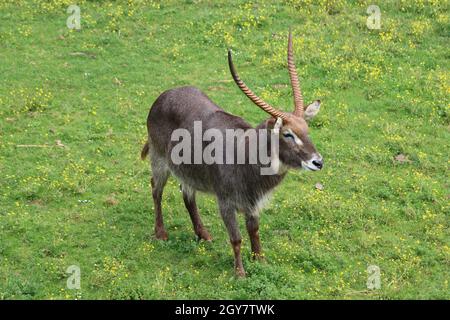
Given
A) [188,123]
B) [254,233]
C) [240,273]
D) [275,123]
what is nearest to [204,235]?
[254,233]

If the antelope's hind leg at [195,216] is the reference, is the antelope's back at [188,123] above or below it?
above

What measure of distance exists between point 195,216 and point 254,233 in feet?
4.07

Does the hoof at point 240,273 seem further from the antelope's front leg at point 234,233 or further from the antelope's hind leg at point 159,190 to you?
the antelope's hind leg at point 159,190

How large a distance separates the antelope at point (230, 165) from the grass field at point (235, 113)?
526mm

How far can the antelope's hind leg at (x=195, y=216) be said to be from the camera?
11547 mm

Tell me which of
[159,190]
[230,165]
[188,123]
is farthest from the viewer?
[159,190]

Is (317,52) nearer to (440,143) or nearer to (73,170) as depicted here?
(440,143)

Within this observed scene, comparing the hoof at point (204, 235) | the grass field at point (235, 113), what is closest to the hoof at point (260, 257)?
the grass field at point (235, 113)

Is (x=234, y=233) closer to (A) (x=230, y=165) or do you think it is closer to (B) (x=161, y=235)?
(A) (x=230, y=165)

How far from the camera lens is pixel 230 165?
10.5 meters

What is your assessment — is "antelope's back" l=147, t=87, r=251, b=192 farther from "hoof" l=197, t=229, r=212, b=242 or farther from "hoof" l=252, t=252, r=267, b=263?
"hoof" l=252, t=252, r=267, b=263

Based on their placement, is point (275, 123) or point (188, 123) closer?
point (275, 123)

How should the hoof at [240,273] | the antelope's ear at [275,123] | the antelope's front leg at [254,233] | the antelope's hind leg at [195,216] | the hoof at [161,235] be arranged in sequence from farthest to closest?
the hoof at [161,235], the antelope's hind leg at [195,216], the antelope's front leg at [254,233], the hoof at [240,273], the antelope's ear at [275,123]

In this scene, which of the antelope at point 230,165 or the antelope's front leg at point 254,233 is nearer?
the antelope at point 230,165
